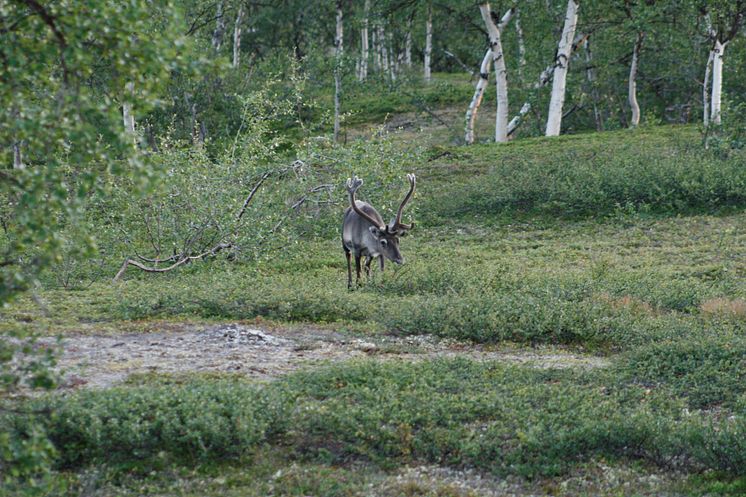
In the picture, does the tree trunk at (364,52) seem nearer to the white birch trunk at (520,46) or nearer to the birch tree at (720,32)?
A: the white birch trunk at (520,46)

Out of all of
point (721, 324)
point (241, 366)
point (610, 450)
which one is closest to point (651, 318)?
point (721, 324)

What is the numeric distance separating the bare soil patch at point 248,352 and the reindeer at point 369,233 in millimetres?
3555

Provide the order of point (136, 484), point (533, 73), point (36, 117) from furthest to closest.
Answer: point (533, 73), point (136, 484), point (36, 117)

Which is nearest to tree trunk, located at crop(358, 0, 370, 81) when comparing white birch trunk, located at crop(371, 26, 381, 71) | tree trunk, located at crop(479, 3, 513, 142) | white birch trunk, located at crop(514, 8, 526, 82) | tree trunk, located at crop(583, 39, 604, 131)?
white birch trunk, located at crop(371, 26, 381, 71)

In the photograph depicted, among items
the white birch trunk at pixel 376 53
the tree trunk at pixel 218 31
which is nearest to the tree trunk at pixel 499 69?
the tree trunk at pixel 218 31

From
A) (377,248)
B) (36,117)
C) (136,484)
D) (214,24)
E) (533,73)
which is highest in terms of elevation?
(214,24)

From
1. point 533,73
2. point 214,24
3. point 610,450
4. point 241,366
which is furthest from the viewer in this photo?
point 214,24

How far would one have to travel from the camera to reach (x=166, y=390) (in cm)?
928

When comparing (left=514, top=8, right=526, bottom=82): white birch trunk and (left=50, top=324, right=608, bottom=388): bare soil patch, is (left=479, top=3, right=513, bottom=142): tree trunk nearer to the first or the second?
(left=514, top=8, right=526, bottom=82): white birch trunk

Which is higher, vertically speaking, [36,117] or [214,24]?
[214,24]

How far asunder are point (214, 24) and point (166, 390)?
3207 centimetres

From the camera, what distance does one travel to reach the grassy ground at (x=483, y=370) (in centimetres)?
847

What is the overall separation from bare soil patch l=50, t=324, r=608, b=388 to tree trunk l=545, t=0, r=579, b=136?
18.5 metres

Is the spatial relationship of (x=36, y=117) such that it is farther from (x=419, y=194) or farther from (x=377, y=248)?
(x=419, y=194)
